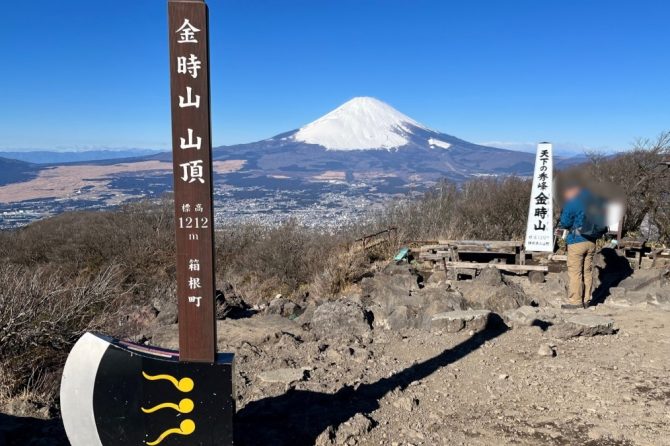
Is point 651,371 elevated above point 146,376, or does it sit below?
below

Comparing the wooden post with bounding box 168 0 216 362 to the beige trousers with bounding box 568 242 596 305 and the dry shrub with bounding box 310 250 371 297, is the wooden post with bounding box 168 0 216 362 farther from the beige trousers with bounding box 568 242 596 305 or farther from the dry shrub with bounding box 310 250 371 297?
the dry shrub with bounding box 310 250 371 297

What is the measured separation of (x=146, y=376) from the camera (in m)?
3.28

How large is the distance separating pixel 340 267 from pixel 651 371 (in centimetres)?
693

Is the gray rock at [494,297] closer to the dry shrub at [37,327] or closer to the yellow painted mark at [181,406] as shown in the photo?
the dry shrub at [37,327]

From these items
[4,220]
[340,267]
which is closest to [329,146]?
[4,220]

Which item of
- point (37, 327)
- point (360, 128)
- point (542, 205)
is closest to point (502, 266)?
point (542, 205)

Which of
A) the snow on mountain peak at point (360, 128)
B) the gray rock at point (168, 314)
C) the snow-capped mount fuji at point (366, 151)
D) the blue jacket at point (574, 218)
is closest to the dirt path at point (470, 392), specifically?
the blue jacket at point (574, 218)

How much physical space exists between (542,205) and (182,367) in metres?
8.44

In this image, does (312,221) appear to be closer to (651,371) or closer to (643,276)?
(643,276)

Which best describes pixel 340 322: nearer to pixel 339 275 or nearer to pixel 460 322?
pixel 460 322

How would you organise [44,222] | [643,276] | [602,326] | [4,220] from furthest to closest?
[4,220], [44,222], [643,276], [602,326]

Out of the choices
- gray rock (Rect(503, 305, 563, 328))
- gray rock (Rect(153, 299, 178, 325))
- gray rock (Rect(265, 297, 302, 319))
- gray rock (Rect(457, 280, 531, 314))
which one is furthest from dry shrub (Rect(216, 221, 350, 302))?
gray rock (Rect(503, 305, 563, 328))

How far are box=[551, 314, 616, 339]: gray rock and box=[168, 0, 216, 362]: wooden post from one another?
4.19m

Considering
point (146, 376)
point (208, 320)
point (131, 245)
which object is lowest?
point (131, 245)
